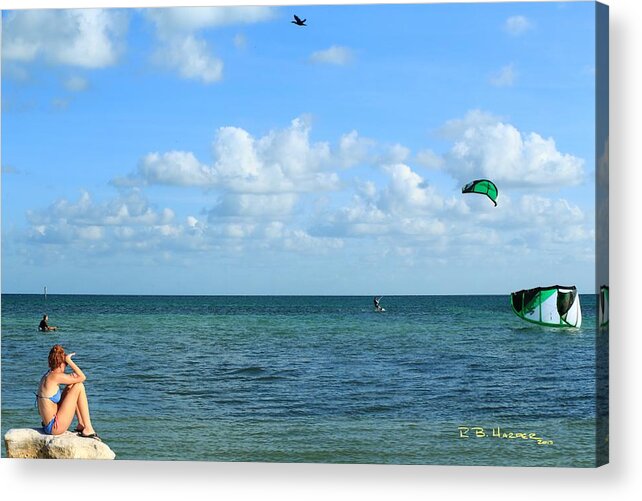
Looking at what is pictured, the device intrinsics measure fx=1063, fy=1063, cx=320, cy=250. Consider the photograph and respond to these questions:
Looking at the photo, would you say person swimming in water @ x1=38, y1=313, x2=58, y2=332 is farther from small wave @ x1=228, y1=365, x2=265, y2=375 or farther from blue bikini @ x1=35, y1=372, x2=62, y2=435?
small wave @ x1=228, y1=365, x2=265, y2=375

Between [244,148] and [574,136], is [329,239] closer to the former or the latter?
[244,148]

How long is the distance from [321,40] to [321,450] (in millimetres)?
3465

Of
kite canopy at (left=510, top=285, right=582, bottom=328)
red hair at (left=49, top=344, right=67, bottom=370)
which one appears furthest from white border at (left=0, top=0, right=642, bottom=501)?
kite canopy at (left=510, top=285, right=582, bottom=328)

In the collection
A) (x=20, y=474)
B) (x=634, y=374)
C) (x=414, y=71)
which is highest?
(x=414, y=71)

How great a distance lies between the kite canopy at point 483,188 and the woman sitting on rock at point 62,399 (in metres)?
3.70

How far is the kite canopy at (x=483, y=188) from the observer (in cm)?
909

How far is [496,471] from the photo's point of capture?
8.53m

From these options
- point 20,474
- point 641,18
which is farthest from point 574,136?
point 20,474

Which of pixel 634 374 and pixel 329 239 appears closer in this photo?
pixel 634 374

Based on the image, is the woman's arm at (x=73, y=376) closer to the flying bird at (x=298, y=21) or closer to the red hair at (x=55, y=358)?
Answer: the red hair at (x=55, y=358)

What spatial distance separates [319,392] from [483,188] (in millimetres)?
2417

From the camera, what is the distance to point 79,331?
447 inches

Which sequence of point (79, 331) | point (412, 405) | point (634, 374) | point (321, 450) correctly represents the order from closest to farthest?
1. point (634, 374)
2. point (321, 450)
3. point (412, 405)
4. point (79, 331)

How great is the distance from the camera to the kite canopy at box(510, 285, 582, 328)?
371 inches
